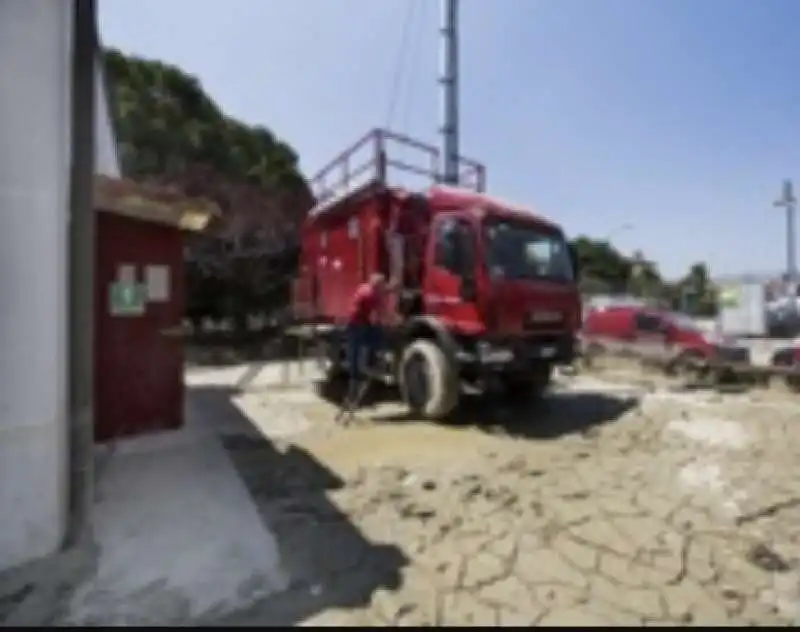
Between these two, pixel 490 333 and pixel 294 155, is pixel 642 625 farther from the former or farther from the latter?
pixel 294 155

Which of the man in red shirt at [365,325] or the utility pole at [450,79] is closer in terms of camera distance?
the man in red shirt at [365,325]

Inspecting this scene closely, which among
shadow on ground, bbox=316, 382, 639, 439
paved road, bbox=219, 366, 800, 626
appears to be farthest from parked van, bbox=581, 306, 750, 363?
paved road, bbox=219, 366, 800, 626

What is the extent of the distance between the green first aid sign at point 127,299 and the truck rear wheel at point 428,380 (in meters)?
3.84

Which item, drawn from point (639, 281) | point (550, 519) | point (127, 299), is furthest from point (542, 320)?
point (639, 281)

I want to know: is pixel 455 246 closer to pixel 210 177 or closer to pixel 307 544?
pixel 307 544

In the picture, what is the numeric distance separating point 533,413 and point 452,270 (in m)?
2.67

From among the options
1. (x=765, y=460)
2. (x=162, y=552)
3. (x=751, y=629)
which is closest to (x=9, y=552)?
(x=162, y=552)

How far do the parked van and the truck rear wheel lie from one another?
7.62 m

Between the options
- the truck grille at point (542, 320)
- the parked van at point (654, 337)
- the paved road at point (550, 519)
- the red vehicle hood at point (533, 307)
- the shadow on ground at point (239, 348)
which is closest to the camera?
the paved road at point (550, 519)

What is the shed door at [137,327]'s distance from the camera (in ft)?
23.6

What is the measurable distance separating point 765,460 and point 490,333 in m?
3.59

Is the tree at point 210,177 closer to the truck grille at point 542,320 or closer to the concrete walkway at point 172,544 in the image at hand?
the truck grille at point 542,320

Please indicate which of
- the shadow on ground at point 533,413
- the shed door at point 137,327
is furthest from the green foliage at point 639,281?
the shed door at point 137,327

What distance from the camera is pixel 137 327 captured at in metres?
7.50
